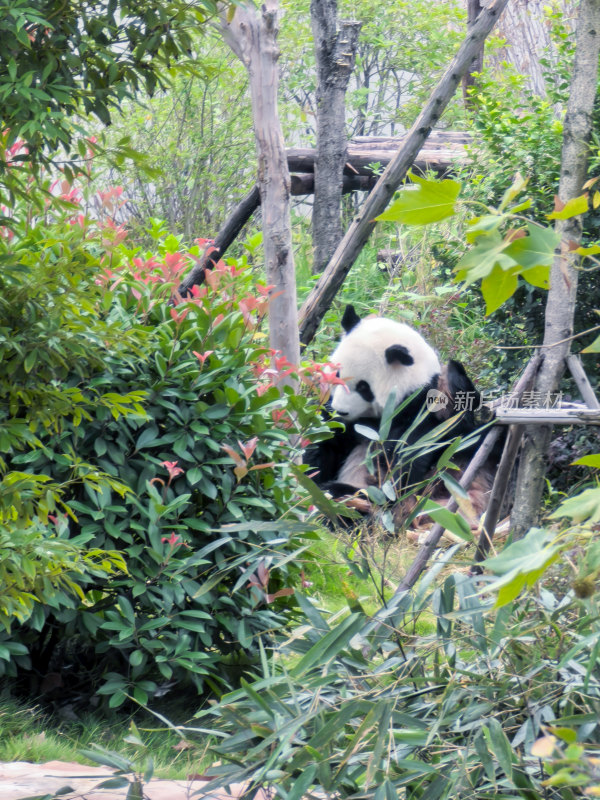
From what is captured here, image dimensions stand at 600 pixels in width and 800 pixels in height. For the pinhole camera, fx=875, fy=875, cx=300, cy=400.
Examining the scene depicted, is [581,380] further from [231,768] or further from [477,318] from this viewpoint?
[477,318]

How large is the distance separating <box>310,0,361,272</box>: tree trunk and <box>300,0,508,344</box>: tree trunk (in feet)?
6.74

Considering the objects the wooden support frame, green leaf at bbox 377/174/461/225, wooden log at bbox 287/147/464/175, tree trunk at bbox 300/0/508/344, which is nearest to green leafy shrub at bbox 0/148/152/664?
green leaf at bbox 377/174/461/225

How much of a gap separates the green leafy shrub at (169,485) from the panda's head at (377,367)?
1588 mm

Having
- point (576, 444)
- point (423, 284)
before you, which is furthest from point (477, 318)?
point (576, 444)

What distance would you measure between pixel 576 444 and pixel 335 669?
3.12 metres

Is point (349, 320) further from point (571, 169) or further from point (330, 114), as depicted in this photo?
point (330, 114)

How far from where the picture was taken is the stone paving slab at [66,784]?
196 cm

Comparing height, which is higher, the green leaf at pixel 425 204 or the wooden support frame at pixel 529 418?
the green leaf at pixel 425 204

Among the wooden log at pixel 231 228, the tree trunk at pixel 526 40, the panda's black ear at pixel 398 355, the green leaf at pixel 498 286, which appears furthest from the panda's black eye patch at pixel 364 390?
the tree trunk at pixel 526 40

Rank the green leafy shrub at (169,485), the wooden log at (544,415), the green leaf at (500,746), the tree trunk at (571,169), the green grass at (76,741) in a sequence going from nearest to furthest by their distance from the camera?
1. the green leaf at (500,746)
2. the green grass at (76,741)
3. the green leafy shrub at (169,485)
4. the wooden log at (544,415)
5. the tree trunk at (571,169)

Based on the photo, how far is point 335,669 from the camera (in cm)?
184

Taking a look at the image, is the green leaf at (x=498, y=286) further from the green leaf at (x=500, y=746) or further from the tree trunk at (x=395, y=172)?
the tree trunk at (x=395, y=172)

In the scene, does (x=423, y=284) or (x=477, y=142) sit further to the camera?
(x=423, y=284)

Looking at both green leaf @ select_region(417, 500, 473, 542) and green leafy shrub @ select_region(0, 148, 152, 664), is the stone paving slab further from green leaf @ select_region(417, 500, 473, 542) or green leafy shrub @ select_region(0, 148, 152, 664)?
green leaf @ select_region(417, 500, 473, 542)
